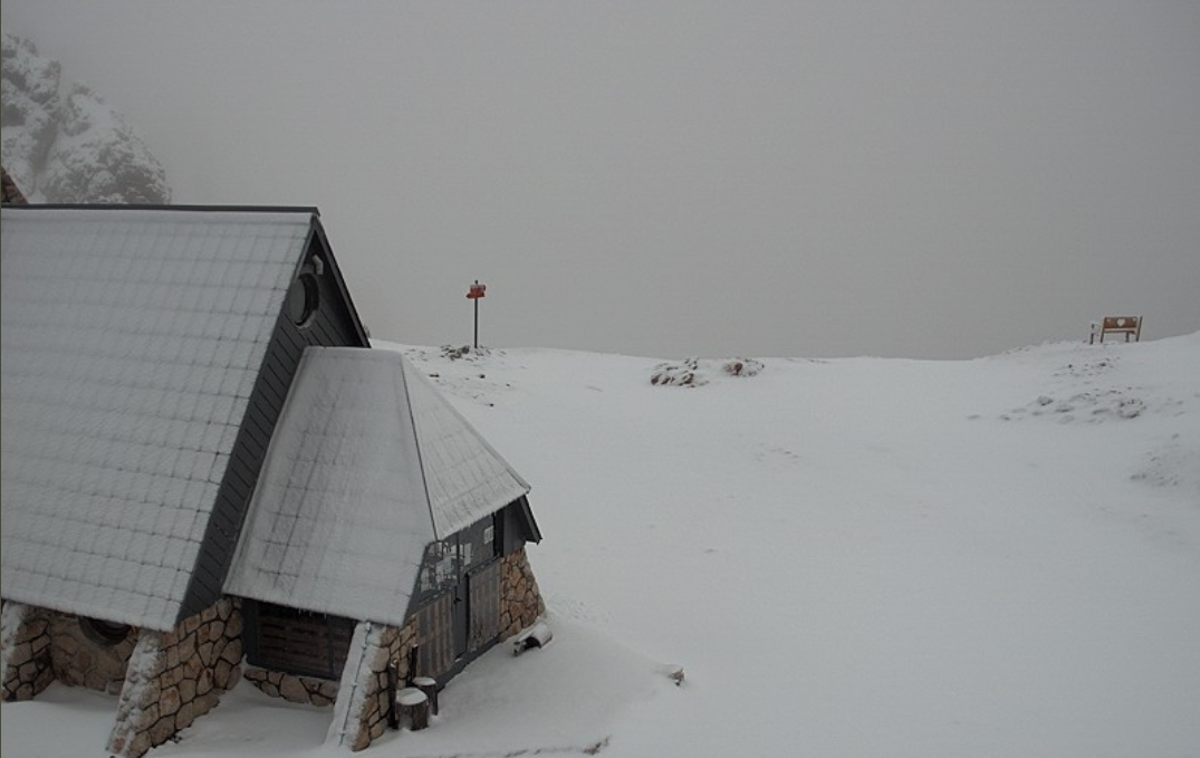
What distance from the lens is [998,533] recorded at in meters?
19.9

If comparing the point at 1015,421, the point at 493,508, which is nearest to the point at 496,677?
the point at 493,508

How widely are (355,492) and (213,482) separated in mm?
1694

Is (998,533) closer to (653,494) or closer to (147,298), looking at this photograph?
(653,494)

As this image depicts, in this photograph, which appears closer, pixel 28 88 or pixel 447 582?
pixel 447 582

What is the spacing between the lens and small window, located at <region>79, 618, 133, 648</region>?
10.9 metres

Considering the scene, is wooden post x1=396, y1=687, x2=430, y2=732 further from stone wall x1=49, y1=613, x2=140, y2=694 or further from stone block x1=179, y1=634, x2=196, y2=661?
stone wall x1=49, y1=613, x2=140, y2=694

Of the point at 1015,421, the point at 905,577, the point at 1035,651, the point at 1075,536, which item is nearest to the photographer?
the point at 1035,651

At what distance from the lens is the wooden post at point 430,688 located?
1075 centimetres

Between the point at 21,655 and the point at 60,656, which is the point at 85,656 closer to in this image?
the point at 60,656

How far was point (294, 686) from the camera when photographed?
11.0 meters

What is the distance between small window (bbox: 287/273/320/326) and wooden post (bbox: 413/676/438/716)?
5.21 m

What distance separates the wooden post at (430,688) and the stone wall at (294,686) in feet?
3.83

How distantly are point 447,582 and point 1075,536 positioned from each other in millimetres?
15578

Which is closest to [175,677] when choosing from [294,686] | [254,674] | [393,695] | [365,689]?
A: [254,674]
